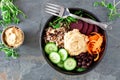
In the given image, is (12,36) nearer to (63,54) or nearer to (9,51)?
(9,51)

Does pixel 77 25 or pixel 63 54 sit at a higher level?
pixel 77 25

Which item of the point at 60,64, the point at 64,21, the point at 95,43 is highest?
the point at 64,21

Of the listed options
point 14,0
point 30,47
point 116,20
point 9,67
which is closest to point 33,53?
point 30,47

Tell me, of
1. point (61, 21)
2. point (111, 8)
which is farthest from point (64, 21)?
point (111, 8)

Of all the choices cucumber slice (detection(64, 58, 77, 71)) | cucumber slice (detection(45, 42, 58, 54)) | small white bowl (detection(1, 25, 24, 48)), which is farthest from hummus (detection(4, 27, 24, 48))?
cucumber slice (detection(64, 58, 77, 71))

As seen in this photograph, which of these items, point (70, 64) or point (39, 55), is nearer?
point (70, 64)

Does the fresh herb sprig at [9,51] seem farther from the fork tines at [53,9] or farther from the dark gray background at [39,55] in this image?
the fork tines at [53,9]

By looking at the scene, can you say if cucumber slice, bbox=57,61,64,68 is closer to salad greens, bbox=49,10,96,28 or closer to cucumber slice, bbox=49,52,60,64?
cucumber slice, bbox=49,52,60,64
